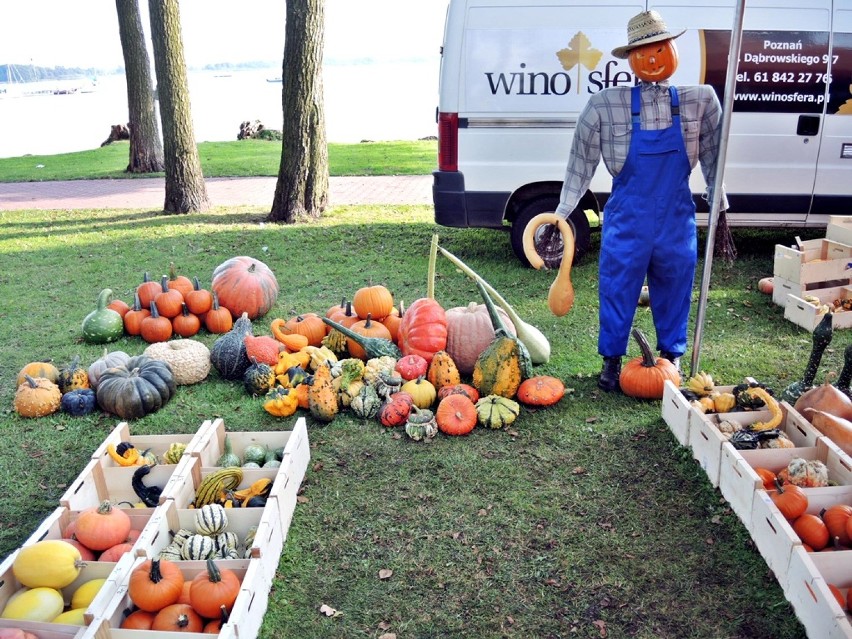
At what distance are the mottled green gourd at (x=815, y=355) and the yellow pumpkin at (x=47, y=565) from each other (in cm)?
418

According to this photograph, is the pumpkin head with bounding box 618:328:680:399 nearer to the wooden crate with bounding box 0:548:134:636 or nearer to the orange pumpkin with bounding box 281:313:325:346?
the orange pumpkin with bounding box 281:313:325:346

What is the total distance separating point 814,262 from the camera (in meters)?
6.46

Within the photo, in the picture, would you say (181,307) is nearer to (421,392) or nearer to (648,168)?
(421,392)

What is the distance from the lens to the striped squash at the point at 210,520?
3.45 meters

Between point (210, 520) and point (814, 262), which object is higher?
point (814, 262)

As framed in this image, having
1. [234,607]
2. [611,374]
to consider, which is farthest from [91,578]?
[611,374]

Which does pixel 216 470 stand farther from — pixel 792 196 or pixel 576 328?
pixel 792 196

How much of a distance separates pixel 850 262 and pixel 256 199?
33.6ft

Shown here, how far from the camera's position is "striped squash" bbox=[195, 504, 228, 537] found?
3.45m

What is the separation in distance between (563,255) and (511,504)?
6.17 ft

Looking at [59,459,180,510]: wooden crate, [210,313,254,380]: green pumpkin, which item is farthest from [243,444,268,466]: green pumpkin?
[210,313,254,380]: green pumpkin

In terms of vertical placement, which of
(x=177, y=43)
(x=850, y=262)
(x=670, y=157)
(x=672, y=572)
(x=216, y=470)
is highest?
(x=177, y=43)

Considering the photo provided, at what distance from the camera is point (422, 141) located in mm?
23266

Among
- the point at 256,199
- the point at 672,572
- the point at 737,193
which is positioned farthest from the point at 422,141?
the point at 672,572
